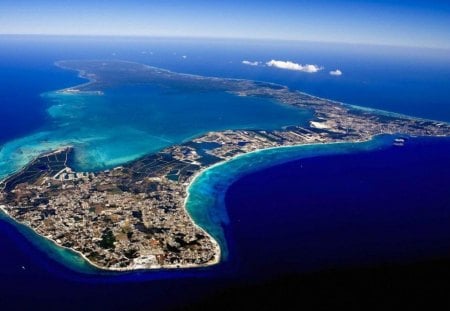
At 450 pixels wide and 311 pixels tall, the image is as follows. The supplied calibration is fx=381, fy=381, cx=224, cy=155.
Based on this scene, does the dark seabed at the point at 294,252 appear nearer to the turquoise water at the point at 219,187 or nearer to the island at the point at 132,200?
the turquoise water at the point at 219,187

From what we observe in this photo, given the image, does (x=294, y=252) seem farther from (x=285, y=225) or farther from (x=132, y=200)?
(x=132, y=200)

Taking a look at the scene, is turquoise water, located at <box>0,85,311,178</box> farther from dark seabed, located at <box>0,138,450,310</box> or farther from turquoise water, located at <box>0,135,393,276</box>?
dark seabed, located at <box>0,138,450,310</box>

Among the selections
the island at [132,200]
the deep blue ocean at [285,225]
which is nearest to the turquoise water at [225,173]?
the deep blue ocean at [285,225]

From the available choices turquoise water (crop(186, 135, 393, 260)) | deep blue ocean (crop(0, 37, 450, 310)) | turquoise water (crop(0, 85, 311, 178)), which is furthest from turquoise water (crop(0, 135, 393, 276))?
turquoise water (crop(0, 85, 311, 178))

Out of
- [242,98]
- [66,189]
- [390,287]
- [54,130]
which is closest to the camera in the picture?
[390,287]

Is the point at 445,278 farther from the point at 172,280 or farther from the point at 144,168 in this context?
the point at 144,168

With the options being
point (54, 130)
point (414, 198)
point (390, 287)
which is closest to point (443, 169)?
point (414, 198)
